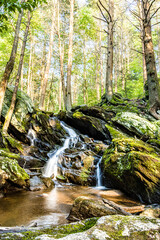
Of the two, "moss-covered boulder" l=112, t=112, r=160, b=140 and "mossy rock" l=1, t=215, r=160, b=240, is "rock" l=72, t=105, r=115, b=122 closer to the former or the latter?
"moss-covered boulder" l=112, t=112, r=160, b=140

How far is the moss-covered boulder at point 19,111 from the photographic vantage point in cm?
955

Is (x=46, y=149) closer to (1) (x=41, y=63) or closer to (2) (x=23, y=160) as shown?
(2) (x=23, y=160)

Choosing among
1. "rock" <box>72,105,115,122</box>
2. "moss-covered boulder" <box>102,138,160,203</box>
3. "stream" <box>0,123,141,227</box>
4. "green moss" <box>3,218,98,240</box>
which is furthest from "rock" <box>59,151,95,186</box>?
"green moss" <box>3,218,98,240</box>

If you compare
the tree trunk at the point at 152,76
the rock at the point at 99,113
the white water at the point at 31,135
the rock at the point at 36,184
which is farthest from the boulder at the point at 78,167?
the tree trunk at the point at 152,76

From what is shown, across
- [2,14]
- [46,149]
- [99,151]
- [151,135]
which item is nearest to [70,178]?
[99,151]

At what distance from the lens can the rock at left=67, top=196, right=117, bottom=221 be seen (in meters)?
2.92

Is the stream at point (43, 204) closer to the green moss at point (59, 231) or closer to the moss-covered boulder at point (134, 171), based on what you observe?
the moss-covered boulder at point (134, 171)

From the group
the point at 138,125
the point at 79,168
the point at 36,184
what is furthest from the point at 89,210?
the point at 138,125

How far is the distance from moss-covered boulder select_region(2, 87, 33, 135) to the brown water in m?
5.21

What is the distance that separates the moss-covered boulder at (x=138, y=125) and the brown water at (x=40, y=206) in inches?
156

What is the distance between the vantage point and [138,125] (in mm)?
8781

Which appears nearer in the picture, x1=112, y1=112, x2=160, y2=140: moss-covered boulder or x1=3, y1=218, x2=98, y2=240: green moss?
x1=3, y1=218, x2=98, y2=240: green moss

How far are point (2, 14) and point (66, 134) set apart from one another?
824cm

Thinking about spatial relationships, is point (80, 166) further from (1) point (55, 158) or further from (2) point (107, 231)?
(2) point (107, 231)
